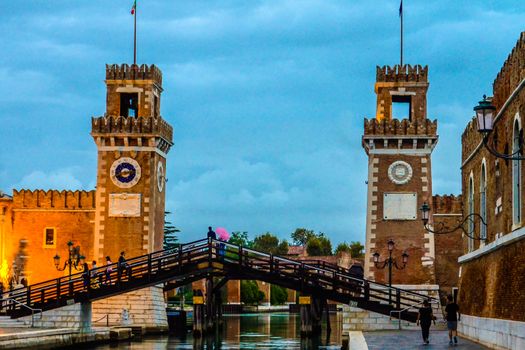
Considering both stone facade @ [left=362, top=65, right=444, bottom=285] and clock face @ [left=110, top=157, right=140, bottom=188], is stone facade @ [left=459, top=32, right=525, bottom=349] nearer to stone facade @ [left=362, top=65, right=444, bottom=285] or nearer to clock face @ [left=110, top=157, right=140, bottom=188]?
stone facade @ [left=362, top=65, right=444, bottom=285]

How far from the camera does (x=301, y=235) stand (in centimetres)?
19175

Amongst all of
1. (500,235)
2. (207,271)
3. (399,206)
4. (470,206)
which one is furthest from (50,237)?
(500,235)

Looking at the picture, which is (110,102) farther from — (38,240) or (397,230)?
(397,230)

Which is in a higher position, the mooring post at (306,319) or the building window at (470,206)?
the building window at (470,206)

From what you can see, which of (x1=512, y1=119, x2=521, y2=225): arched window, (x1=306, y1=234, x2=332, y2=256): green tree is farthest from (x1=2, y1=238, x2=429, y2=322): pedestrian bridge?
(x1=306, y1=234, x2=332, y2=256): green tree

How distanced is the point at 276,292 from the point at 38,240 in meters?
68.8

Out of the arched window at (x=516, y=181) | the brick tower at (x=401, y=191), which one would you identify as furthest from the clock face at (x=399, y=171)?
the arched window at (x=516, y=181)

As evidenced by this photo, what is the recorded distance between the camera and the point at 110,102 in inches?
2137

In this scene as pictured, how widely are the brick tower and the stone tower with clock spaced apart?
1090 centimetres

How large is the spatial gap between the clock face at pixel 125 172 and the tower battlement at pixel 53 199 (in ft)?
14.9

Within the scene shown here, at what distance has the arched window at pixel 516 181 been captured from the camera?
26619 millimetres

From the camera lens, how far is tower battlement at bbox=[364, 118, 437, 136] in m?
52.5

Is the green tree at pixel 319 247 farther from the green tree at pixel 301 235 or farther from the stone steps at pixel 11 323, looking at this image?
the stone steps at pixel 11 323

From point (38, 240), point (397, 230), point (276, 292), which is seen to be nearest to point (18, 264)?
point (38, 240)
